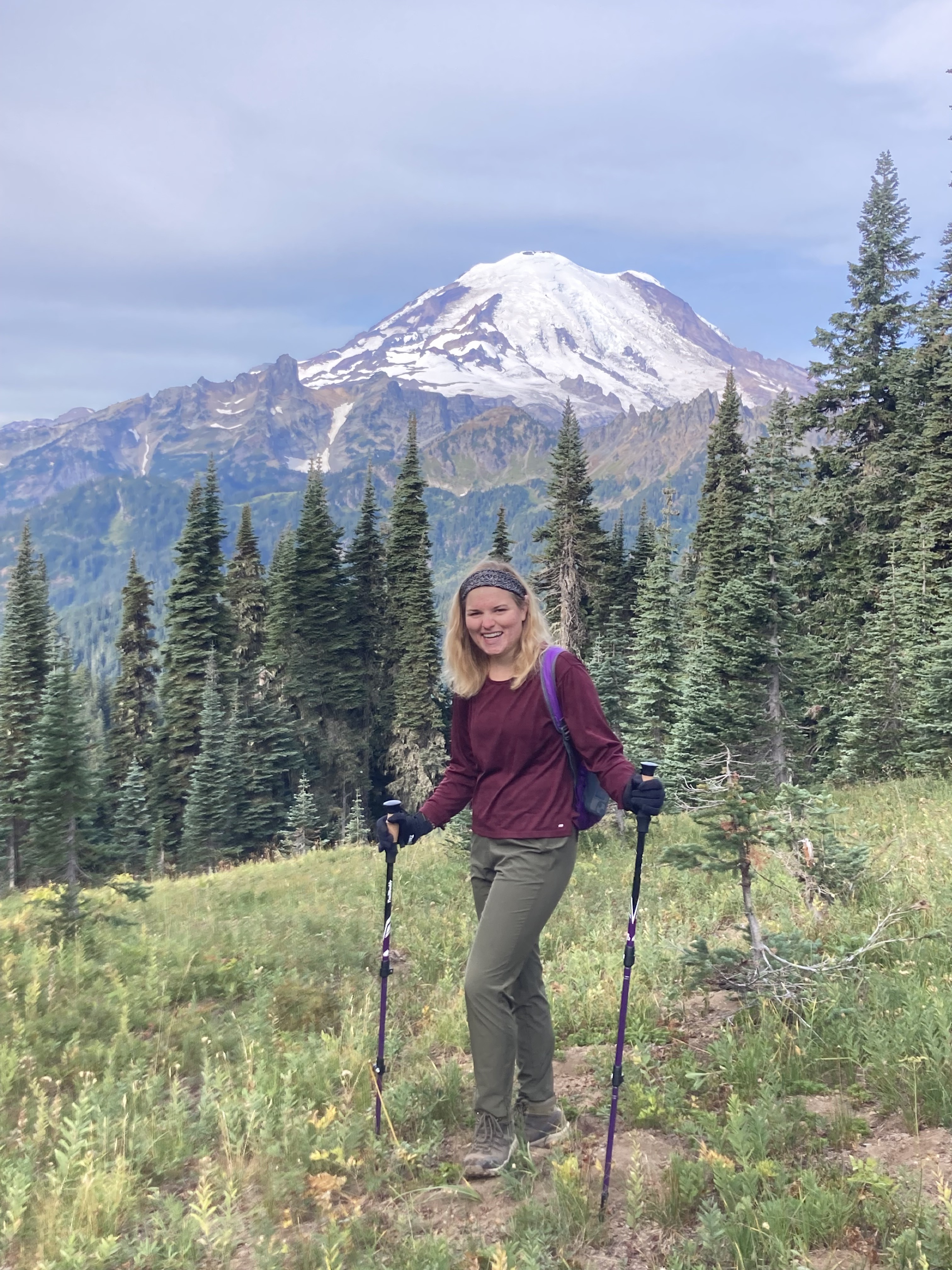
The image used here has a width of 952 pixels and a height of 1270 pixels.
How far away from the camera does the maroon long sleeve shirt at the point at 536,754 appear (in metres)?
4.23

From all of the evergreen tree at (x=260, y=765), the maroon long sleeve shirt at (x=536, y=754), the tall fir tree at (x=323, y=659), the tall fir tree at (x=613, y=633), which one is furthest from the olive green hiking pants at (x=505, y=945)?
the tall fir tree at (x=323, y=659)

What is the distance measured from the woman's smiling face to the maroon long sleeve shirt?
0.66 ft

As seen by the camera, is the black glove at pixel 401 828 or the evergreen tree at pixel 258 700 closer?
the black glove at pixel 401 828

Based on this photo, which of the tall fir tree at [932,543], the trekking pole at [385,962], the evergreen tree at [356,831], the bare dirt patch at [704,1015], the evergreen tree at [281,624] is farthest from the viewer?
the evergreen tree at [281,624]

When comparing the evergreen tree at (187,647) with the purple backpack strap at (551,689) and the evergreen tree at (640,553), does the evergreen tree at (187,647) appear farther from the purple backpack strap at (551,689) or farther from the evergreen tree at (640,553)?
the purple backpack strap at (551,689)

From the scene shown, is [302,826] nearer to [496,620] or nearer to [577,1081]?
[577,1081]

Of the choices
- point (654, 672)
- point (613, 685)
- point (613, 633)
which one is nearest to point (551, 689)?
point (613, 685)

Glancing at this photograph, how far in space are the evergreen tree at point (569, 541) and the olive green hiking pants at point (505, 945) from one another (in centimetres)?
3341

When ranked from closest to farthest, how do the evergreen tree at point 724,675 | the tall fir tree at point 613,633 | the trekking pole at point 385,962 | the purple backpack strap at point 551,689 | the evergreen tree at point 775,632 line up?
the purple backpack strap at point 551,689, the trekking pole at point 385,962, the tall fir tree at point 613,633, the evergreen tree at point 775,632, the evergreen tree at point 724,675

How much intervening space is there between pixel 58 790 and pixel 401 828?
704 centimetres

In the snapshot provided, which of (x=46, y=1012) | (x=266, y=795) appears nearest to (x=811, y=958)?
(x=46, y=1012)

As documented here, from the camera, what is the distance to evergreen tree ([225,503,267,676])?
47.0 metres

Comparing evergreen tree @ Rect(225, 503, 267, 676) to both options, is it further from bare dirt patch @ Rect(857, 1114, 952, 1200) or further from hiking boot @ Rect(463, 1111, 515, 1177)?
bare dirt patch @ Rect(857, 1114, 952, 1200)

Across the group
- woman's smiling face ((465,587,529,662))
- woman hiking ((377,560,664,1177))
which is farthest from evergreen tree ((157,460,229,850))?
woman's smiling face ((465,587,529,662))
